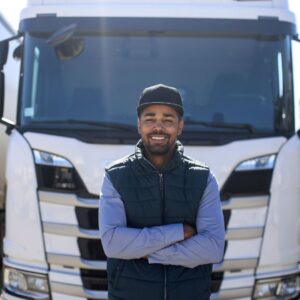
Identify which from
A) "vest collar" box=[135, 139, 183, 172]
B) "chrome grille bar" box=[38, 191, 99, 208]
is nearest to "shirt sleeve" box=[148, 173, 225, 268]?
"vest collar" box=[135, 139, 183, 172]

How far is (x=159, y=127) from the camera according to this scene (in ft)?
8.25

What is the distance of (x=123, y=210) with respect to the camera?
2477 millimetres

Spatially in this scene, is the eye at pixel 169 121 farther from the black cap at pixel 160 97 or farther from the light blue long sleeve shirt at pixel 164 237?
the light blue long sleeve shirt at pixel 164 237

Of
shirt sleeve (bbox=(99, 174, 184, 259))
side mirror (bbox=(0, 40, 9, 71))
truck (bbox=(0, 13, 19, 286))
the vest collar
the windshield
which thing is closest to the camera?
shirt sleeve (bbox=(99, 174, 184, 259))

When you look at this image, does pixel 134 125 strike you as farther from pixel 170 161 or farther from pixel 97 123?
pixel 170 161

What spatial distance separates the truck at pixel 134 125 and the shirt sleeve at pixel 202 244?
1.20 metres

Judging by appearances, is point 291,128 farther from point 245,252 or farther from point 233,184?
point 245,252

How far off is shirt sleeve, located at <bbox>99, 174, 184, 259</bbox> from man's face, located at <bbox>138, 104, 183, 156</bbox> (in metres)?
0.29

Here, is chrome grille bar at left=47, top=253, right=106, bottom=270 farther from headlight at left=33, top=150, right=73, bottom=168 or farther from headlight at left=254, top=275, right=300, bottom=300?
headlight at left=254, top=275, right=300, bottom=300

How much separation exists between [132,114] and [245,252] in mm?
1336

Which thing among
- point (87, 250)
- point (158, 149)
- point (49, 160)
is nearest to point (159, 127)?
point (158, 149)

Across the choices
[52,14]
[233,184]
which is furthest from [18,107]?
[233,184]

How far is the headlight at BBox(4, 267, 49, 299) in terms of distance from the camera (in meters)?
3.79

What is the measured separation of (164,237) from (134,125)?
1.61 meters
